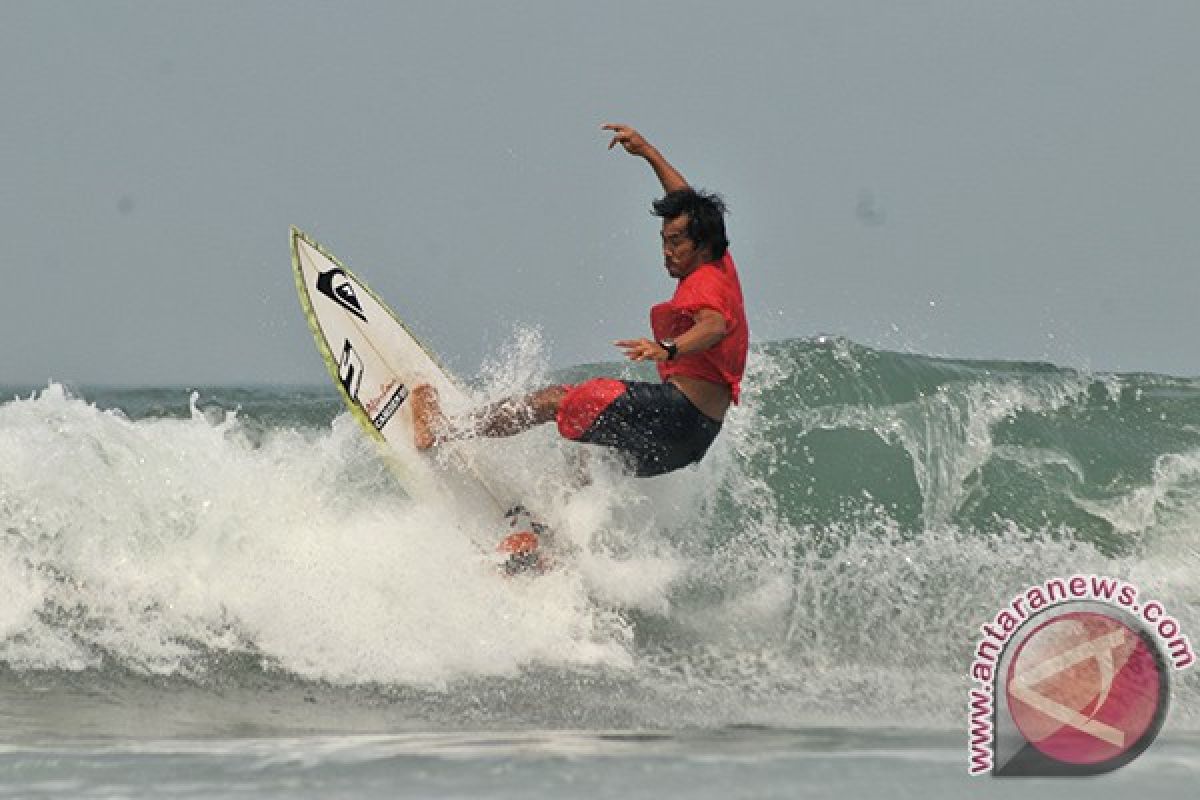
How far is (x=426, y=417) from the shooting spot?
7082mm

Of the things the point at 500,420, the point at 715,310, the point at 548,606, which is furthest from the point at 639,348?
the point at 548,606

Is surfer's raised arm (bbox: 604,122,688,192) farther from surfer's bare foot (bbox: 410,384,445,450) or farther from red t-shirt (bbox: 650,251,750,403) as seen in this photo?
surfer's bare foot (bbox: 410,384,445,450)

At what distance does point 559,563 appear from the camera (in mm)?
6617

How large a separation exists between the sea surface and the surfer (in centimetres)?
57

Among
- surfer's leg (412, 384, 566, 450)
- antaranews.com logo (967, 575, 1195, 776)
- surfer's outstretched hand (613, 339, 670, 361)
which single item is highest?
surfer's outstretched hand (613, 339, 670, 361)

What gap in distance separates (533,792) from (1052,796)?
1.27 m

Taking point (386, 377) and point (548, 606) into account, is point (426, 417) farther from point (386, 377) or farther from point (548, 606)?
point (548, 606)

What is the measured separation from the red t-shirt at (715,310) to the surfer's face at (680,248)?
5cm

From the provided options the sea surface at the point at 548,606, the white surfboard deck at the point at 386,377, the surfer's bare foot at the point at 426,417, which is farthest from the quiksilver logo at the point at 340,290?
the sea surface at the point at 548,606

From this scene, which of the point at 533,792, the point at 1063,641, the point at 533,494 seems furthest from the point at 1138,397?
the point at 533,792

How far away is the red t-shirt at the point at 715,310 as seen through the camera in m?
5.89

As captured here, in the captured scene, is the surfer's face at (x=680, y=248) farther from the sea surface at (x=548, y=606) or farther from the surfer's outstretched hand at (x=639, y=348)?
the sea surface at (x=548, y=606)

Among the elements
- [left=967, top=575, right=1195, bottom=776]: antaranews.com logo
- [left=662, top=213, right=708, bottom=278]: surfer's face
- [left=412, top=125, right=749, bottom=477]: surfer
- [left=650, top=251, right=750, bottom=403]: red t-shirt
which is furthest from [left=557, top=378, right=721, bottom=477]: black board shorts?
[left=967, top=575, right=1195, bottom=776]: antaranews.com logo

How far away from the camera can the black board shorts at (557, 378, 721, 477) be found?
6.11m
